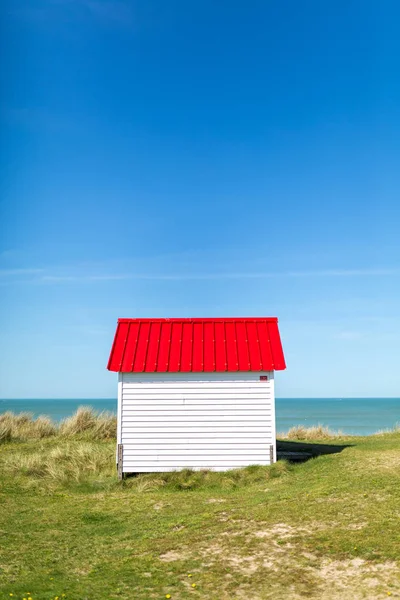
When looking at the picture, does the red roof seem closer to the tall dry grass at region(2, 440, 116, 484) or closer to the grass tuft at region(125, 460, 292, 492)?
the grass tuft at region(125, 460, 292, 492)

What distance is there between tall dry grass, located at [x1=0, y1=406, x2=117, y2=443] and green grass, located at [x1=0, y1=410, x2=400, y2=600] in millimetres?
8947

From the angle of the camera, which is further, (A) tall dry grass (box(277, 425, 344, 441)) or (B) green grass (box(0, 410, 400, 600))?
(A) tall dry grass (box(277, 425, 344, 441))

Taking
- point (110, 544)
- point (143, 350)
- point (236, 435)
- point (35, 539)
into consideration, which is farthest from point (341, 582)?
point (143, 350)

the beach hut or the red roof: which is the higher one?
the red roof

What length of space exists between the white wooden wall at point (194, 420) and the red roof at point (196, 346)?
299 mm

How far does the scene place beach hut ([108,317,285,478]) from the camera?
1583cm

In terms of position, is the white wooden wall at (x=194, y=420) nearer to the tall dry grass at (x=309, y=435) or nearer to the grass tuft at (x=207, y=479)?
the grass tuft at (x=207, y=479)

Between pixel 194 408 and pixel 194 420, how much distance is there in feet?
1.14

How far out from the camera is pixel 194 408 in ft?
52.7

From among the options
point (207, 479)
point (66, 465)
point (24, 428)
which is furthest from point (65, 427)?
point (207, 479)

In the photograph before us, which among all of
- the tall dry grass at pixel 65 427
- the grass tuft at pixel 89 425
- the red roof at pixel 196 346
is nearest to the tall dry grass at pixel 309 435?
the grass tuft at pixel 89 425

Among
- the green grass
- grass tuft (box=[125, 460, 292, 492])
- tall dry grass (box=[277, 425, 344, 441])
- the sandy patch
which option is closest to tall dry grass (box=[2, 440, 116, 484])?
the green grass

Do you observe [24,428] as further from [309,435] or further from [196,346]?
[309,435]

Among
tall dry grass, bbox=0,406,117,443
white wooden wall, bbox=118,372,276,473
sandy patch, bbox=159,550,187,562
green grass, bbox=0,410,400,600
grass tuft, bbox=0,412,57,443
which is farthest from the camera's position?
tall dry grass, bbox=0,406,117,443
